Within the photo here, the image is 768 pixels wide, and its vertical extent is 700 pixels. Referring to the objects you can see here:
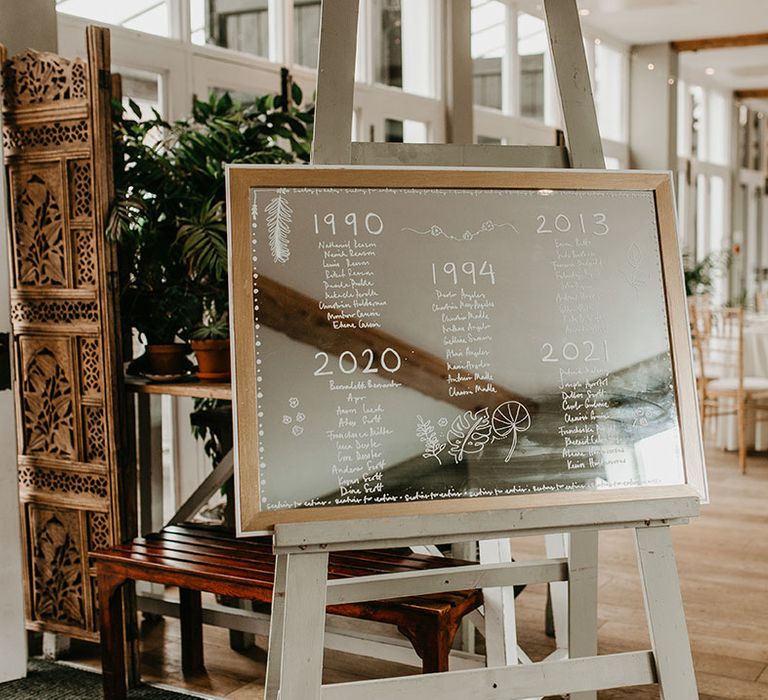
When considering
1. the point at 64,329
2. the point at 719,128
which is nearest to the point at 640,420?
the point at 64,329

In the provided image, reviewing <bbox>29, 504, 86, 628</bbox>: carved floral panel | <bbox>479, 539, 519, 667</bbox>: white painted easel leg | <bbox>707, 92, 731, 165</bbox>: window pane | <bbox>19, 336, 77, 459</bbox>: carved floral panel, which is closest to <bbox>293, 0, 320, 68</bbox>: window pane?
<bbox>19, 336, 77, 459</bbox>: carved floral panel

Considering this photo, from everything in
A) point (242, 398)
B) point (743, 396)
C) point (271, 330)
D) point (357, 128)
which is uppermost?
point (357, 128)

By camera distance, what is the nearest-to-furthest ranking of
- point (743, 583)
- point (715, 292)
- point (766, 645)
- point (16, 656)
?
point (16, 656) < point (766, 645) < point (743, 583) < point (715, 292)

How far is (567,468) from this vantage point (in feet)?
6.44

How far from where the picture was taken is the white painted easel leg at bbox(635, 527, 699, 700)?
6.04 ft

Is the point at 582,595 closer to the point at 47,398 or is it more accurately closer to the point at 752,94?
the point at 47,398

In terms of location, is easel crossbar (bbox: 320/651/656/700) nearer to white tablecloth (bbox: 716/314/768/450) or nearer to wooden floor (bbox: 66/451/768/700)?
wooden floor (bbox: 66/451/768/700)

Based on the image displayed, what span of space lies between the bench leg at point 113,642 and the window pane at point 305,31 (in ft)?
9.43

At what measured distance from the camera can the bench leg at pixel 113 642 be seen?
270 cm

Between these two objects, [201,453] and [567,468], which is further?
[201,453]

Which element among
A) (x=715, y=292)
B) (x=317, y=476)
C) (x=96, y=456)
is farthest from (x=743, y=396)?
(x=715, y=292)

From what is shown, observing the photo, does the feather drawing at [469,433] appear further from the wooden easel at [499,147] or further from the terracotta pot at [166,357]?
the terracotta pot at [166,357]

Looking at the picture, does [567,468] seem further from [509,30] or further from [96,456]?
[509,30]

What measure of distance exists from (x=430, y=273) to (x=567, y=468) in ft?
1.54
